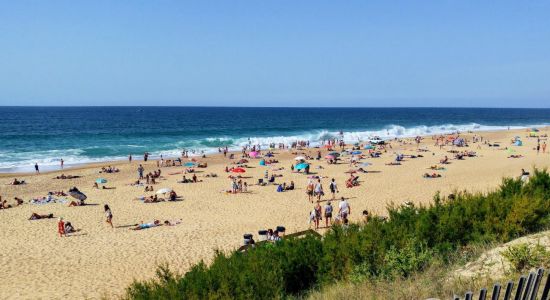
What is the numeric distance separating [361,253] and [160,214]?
48.0 ft

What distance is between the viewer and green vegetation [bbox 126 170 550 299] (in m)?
6.18

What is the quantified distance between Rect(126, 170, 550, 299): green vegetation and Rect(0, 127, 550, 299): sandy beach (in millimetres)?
4277

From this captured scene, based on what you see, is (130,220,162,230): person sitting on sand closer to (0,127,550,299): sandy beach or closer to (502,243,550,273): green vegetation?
(0,127,550,299): sandy beach

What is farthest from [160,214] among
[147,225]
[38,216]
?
[38,216]

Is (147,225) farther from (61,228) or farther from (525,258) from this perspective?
(525,258)

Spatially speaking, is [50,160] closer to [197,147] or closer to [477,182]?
[197,147]

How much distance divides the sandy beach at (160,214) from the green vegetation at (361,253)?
14.0 ft

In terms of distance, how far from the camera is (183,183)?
2805 cm

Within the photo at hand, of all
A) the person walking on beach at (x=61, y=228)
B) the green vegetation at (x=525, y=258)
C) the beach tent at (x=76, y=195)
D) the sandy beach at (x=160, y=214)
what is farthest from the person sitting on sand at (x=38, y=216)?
the green vegetation at (x=525, y=258)

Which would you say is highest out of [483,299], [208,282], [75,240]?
[483,299]

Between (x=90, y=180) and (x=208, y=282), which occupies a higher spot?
(x=208, y=282)

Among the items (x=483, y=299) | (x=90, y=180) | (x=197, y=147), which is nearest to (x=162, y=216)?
(x=90, y=180)

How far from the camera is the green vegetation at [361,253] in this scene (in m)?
6.18

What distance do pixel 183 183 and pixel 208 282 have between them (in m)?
22.5
